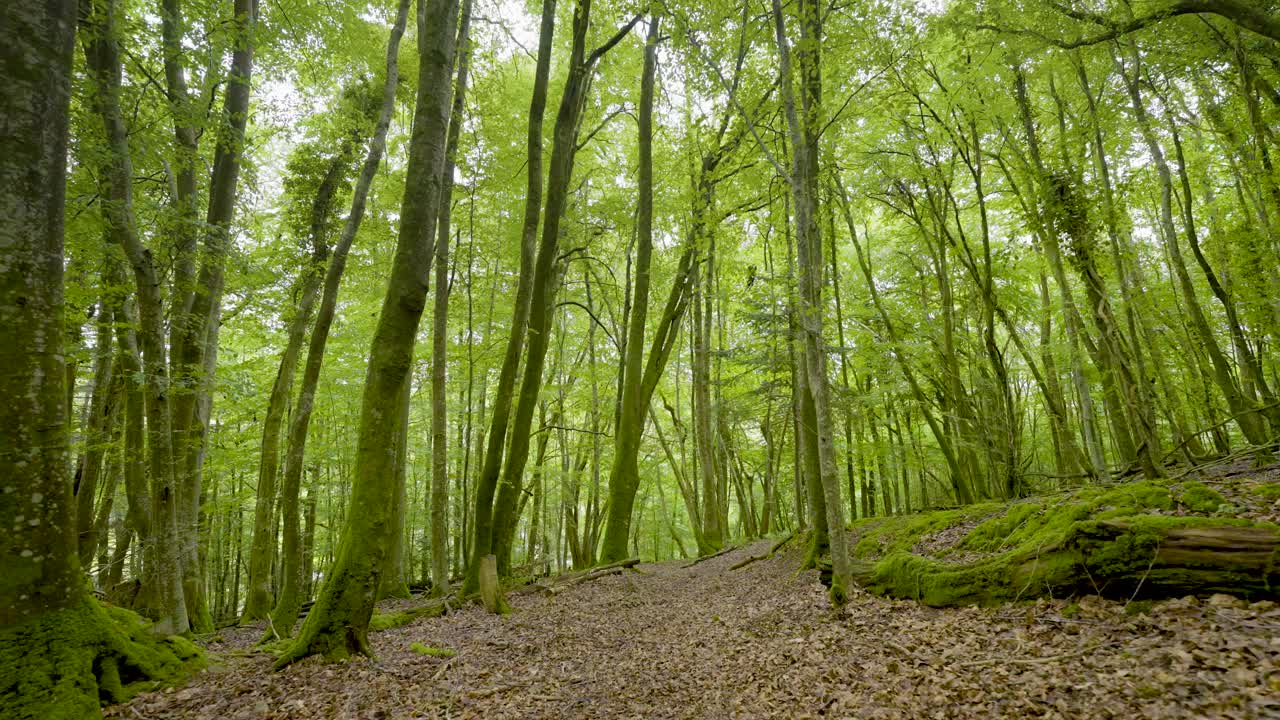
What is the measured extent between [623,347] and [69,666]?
13.7 metres

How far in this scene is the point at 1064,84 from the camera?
33.4ft

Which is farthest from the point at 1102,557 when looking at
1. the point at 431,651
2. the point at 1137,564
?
the point at 431,651

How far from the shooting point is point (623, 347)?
16.3 meters

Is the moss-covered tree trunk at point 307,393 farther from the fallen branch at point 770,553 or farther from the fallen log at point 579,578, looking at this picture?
the fallen branch at point 770,553

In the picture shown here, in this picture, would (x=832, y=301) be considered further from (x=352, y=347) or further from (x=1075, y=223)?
(x=352, y=347)

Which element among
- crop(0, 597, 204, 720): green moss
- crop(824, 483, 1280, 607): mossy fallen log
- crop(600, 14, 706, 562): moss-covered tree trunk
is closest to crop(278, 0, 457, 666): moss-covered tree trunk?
crop(0, 597, 204, 720): green moss

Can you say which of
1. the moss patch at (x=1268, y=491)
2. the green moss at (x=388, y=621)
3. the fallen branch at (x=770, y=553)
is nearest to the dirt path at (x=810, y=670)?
the green moss at (x=388, y=621)

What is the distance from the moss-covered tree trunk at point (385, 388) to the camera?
4777 mm

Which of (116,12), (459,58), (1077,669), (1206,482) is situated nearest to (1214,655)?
(1077,669)

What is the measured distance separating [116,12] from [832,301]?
15.7 m

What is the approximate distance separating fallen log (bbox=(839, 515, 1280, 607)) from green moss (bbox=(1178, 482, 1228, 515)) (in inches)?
38.0

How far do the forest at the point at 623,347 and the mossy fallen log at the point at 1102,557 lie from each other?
0.03 metres

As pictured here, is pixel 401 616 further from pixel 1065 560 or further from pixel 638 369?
pixel 1065 560

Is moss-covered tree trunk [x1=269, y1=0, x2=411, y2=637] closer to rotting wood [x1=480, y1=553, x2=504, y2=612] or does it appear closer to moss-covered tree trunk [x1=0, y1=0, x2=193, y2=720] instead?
rotting wood [x1=480, y1=553, x2=504, y2=612]
